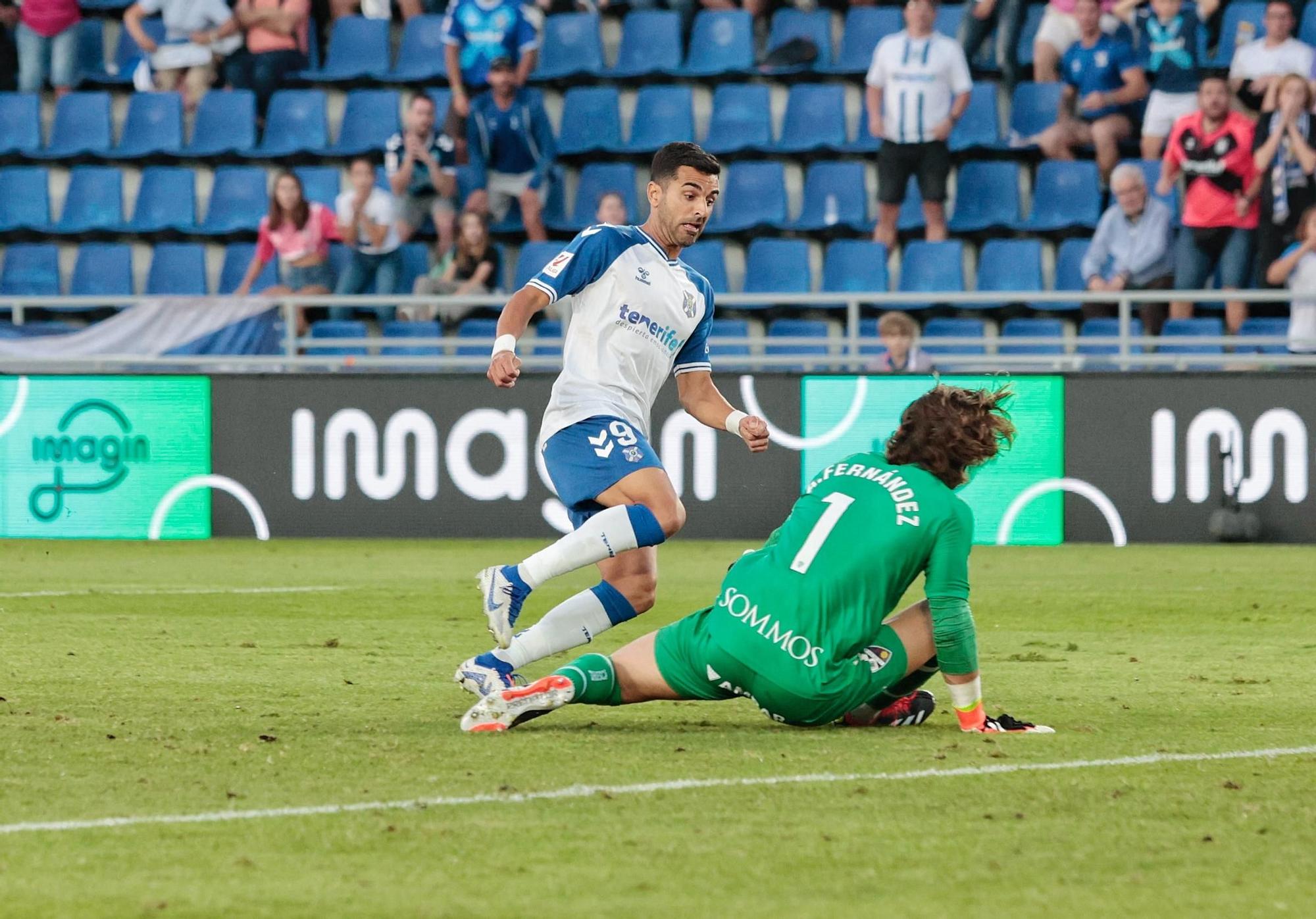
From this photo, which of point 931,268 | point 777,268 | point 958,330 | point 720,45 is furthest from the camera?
point 720,45

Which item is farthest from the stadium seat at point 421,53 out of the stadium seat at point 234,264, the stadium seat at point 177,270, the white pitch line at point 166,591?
the white pitch line at point 166,591

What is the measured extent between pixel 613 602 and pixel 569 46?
1339 cm

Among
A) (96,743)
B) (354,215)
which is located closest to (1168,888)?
(96,743)

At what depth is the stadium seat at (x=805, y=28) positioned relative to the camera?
1909 centimetres

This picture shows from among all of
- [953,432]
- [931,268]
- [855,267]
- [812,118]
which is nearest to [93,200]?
[812,118]

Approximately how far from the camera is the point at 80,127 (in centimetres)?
1992

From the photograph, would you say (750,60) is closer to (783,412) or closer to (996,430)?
(783,412)

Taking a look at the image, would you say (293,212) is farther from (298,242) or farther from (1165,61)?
(1165,61)

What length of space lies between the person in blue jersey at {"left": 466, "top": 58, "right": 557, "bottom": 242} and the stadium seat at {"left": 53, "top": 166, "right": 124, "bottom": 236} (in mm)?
3706

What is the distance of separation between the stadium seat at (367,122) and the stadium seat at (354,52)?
16.9 inches

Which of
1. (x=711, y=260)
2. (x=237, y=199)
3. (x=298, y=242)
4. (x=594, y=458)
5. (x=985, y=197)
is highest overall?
(x=237, y=199)

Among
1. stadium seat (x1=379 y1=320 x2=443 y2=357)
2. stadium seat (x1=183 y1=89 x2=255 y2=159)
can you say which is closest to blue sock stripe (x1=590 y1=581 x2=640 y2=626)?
stadium seat (x1=379 y1=320 x2=443 y2=357)

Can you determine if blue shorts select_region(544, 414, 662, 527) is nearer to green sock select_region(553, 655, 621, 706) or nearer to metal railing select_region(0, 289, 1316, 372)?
green sock select_region(553, 655, 621, 706)

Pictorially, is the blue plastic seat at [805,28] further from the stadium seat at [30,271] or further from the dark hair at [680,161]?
the dark hair at [680,161]
